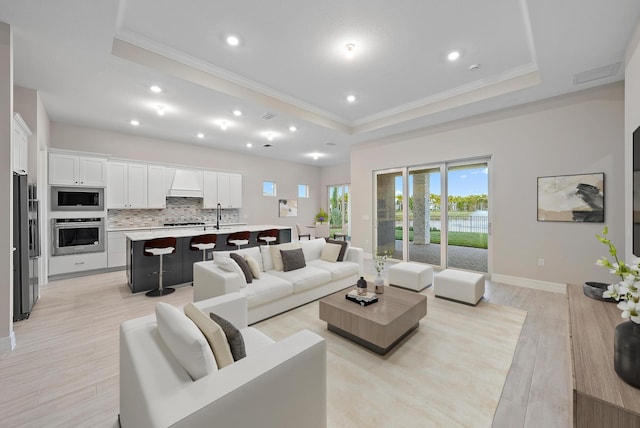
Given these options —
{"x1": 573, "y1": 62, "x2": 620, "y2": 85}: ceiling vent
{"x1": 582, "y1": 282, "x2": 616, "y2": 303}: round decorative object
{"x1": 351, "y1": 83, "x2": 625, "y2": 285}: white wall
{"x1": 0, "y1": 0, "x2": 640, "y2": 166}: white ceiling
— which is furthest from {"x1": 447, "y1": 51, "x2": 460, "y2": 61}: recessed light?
{"x1": 582, "y1": 282, "x2": 616, "y2": 303}: round decorative object

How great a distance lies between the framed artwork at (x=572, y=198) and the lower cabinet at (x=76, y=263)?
8.24 metres

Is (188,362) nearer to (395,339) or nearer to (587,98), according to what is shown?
(395,339)

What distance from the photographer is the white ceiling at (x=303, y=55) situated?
2.53 meters

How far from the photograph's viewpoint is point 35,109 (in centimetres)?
397

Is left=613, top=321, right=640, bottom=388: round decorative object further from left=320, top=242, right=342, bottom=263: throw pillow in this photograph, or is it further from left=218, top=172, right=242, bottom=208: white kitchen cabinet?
left=218, top=172, right=242, bottom=208: white kitchen cabinet

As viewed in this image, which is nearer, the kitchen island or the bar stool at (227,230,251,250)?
the kitchen island

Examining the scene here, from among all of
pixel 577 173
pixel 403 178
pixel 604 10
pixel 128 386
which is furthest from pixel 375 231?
pixel 128 386

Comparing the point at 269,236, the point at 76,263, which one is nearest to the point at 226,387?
the point at 269,236

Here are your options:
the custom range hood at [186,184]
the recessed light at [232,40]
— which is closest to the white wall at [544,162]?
the recessed light at [232,40]

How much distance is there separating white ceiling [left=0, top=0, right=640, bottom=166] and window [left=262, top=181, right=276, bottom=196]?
3768 millimetres

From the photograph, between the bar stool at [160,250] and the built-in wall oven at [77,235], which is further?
the built-in wall oven at [77,235]

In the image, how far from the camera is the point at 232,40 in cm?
305

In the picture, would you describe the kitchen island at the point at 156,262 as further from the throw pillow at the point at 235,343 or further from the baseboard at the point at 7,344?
the throw pillow at the point at 235,343

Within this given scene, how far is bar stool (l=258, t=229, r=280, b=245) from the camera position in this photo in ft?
18.9
